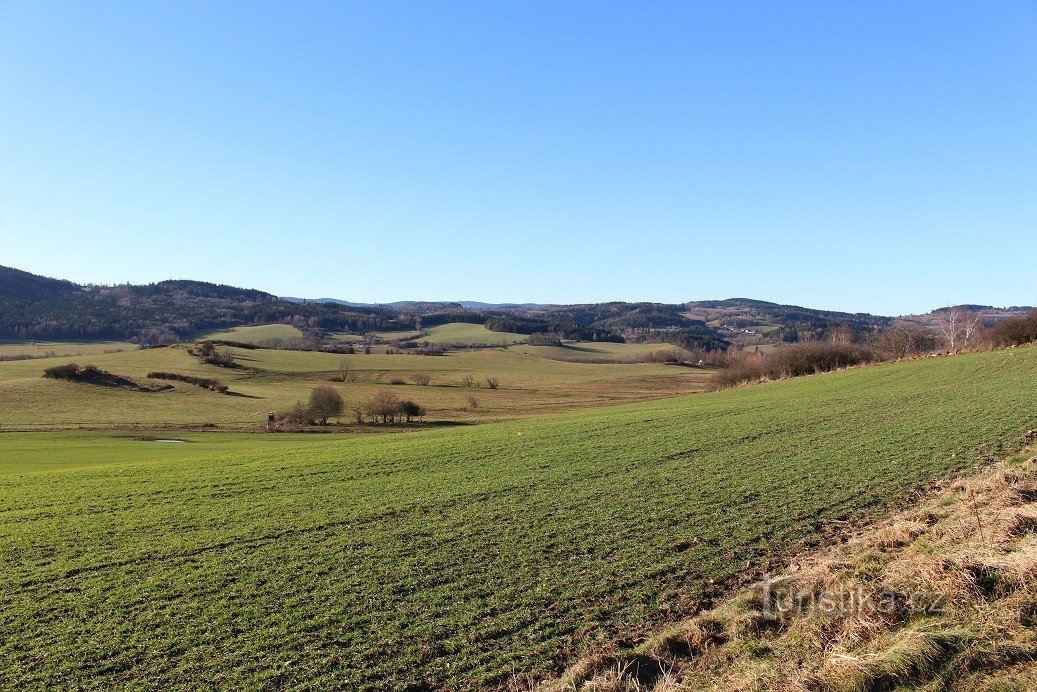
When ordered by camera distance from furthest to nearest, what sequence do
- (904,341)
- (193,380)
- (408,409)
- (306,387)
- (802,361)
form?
1. (306,387)
2. (193,380)
3. (904,341)
4. (802,361)
5. (408,409)

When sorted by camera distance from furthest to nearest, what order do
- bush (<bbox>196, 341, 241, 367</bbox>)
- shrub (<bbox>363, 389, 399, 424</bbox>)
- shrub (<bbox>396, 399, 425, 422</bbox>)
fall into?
bush (<bbox>196, 341, 241, 367</bbox>) → shrub (<bbox>396, 399, 425, 422</bbox>) → shrub (<bbox>363, 389, 399, 424</bbox>)

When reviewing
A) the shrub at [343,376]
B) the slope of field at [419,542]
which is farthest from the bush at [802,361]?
the shrub at [343,376]

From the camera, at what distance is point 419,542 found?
14578mm

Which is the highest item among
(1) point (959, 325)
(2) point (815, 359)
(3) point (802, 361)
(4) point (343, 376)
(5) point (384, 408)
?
(1) point (959, 325)

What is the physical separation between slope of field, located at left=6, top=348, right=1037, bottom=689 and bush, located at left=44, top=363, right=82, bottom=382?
62707 mm

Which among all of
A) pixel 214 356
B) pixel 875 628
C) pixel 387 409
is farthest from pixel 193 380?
pixel 875 628

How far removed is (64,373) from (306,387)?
29.0 metres

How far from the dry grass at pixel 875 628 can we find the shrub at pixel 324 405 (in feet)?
184

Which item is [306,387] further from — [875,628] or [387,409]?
[875,628]

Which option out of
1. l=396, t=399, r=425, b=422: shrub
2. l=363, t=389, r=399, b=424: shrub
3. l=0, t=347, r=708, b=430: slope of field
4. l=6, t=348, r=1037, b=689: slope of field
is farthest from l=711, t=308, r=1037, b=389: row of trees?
l=6, t=348, r=1037, b=689: slope of field

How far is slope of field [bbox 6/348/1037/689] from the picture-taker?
9.78 meters

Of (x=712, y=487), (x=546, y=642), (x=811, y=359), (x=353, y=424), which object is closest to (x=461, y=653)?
(x=546, y=642)

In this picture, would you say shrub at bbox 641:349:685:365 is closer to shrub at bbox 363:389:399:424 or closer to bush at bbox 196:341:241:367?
bush at bbox 196:341:241:367

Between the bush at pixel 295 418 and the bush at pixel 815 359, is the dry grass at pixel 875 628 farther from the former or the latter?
the bush at pixel 815 359
